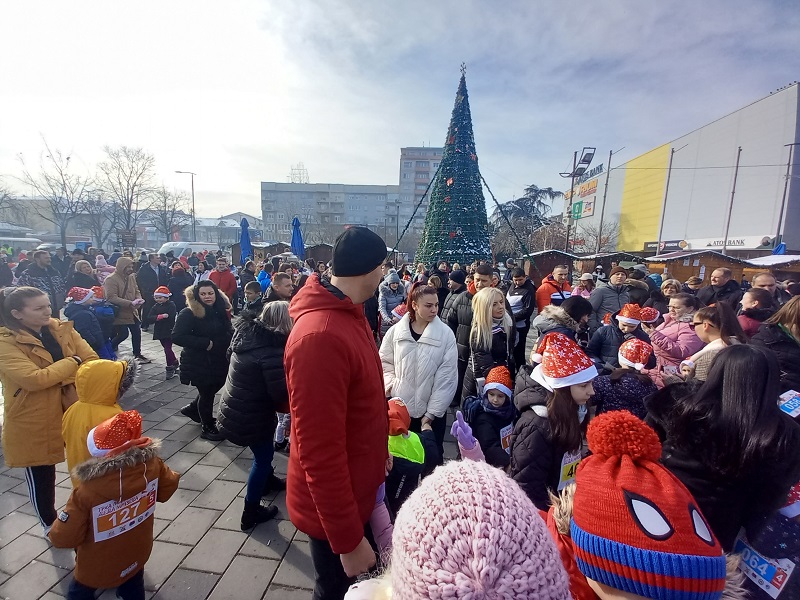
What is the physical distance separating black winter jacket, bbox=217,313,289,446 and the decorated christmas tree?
11.1 metres

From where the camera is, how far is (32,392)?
260 centimetres

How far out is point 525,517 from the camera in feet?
2.22

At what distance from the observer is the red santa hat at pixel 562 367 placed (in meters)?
2.07

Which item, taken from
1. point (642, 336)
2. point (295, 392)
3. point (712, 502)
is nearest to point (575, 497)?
point (712, 502)

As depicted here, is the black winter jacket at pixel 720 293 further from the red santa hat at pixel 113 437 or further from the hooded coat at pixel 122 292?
the hooded coat at pixel 122 292

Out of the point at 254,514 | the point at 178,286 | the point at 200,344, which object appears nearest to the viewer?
the point at 254,514

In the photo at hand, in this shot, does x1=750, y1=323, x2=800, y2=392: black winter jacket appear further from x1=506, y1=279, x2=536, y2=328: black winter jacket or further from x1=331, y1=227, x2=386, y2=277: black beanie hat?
x1=506, y1=279, x2=536, y2=328: black winter jacket

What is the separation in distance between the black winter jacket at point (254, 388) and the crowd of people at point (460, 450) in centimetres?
2

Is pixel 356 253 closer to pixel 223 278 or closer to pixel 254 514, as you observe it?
pixel 254 514

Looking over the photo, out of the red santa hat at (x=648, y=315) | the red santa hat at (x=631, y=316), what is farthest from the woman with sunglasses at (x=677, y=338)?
the red santa hat at (x=631, y=316)

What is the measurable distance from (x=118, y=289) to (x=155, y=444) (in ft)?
18.0

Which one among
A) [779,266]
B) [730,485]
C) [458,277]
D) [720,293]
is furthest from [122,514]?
[779,266]

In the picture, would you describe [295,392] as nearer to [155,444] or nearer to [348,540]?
[348,540]

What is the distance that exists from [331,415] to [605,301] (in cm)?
579
